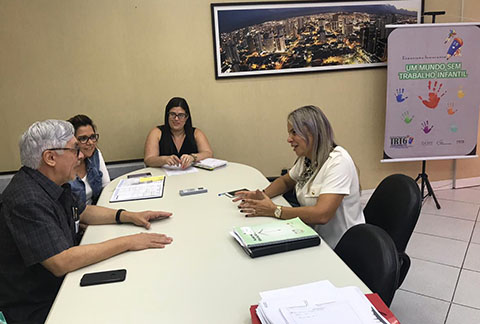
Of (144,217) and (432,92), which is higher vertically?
(432,92)

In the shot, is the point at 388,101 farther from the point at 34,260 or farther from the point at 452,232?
the point at 34,260

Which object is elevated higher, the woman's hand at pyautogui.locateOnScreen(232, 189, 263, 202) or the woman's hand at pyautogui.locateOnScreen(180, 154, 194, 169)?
the woman's hand at pyautogui.locateOnScreen(180, 154, 194, 169)

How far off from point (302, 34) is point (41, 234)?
3148 millimetres

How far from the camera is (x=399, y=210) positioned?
186 centimetres

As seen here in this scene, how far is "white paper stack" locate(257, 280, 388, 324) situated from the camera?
1.04 metres

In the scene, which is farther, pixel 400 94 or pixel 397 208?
pixel 400 94

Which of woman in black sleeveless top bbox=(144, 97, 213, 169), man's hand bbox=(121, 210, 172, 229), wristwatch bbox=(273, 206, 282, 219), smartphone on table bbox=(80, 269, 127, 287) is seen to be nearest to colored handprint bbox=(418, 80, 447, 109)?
woman in black sleeveless top bbox=(144, 97, 213, 169)

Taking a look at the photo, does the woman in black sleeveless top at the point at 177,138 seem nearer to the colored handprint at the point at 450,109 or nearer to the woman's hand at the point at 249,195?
the woman's hand at the point at 249,195

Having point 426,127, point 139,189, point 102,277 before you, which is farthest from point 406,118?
point 102,277

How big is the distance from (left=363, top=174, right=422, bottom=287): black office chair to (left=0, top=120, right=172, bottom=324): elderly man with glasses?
1123mm

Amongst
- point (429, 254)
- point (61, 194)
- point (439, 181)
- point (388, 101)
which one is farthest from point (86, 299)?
point (439, 181)

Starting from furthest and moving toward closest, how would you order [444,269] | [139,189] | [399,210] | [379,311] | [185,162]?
[185,162] → [444,269] → [139,189] → [399,210] → [379,311]

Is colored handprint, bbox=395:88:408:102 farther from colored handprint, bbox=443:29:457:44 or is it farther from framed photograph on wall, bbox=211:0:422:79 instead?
colored handprint, bbox=443:29:457:44

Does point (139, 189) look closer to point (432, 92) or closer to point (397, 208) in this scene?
point (397, 208)
